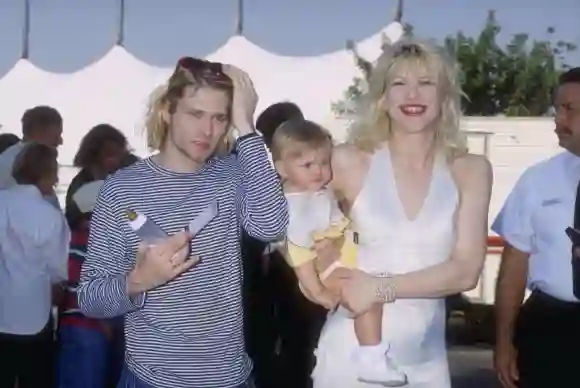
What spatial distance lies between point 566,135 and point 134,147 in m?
2.29

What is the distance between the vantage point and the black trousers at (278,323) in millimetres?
3520

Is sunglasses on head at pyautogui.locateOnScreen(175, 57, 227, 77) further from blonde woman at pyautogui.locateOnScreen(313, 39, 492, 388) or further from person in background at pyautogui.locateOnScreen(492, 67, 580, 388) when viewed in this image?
person in background at pyautogui.locateOnScreen(492, 67, 580, 388)

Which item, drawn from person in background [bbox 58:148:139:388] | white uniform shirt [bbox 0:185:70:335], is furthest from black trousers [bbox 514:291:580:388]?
white uniform shirt [bbox 0:185:70:335]

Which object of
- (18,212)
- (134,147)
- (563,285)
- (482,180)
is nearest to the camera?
(482,180)

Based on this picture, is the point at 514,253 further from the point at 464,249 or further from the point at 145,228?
the point at 145,228

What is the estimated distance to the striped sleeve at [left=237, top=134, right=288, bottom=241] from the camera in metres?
2.24

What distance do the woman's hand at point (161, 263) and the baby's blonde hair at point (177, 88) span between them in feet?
0.95

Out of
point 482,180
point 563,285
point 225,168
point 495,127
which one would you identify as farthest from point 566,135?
point 495,127

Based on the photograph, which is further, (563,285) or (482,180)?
(563,285)

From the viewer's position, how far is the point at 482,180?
90.0 inches

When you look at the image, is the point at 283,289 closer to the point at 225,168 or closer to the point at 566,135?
the point at 566,135

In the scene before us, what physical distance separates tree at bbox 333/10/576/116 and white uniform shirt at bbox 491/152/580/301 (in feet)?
11.0

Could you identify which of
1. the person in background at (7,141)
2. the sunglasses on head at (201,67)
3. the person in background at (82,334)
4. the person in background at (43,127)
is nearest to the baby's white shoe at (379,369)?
the sunglasses on head at (201,67)

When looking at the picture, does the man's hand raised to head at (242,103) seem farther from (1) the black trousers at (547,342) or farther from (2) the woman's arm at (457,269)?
(1) the black trousers at (547,342)
